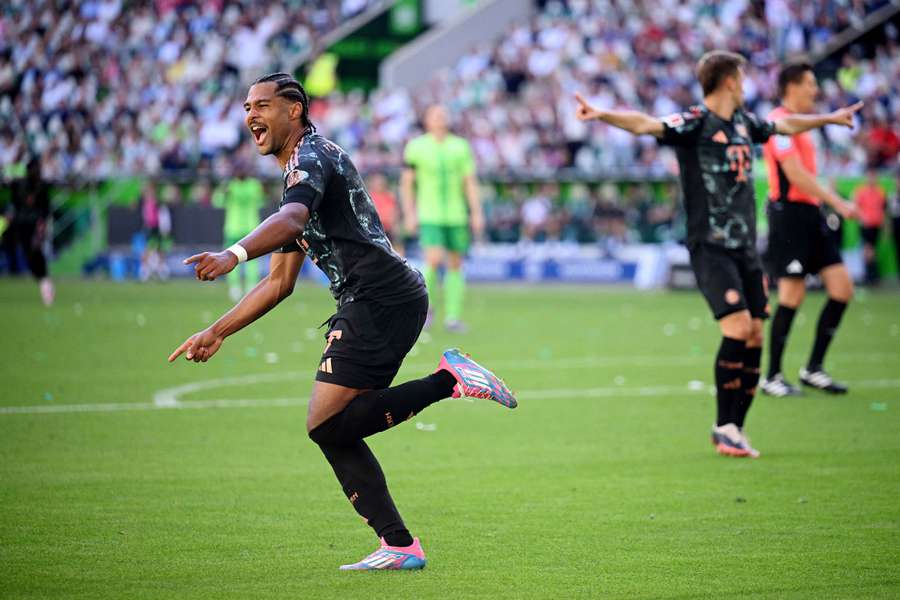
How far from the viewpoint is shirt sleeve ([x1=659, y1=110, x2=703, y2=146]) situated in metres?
8.71

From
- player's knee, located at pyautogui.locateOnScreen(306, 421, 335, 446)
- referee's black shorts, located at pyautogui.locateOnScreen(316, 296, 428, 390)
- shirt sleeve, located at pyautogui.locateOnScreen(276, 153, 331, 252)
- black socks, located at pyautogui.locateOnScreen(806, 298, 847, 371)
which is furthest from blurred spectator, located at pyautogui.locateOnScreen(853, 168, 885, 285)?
shirt sleeve, located at pyautogui.locateOnScreen(276, 153, 331, 252)

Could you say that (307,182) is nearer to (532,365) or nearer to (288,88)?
(288,88)

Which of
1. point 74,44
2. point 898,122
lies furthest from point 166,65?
point 898,122

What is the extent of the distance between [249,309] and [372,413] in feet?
2.22

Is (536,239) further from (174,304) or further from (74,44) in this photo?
(74,44)

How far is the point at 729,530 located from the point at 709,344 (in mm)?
9995

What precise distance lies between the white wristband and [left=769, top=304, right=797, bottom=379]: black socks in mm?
7511

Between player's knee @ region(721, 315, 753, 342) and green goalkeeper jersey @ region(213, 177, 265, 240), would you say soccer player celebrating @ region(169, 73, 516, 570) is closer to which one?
player's knee @ region(721, 315, 753, 342)

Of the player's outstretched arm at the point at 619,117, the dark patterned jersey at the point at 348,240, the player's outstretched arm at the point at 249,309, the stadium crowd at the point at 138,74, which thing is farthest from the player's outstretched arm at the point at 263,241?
the stadium crowd at the point at 138,74

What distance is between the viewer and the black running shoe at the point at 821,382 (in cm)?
1184

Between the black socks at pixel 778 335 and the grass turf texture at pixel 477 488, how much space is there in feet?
1.54

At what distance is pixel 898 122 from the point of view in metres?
31.0

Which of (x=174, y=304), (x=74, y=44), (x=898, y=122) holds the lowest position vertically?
(x=174, y=304)

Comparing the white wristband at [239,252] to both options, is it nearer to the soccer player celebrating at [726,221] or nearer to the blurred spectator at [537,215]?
the soccer player celebrating at [726,221]
